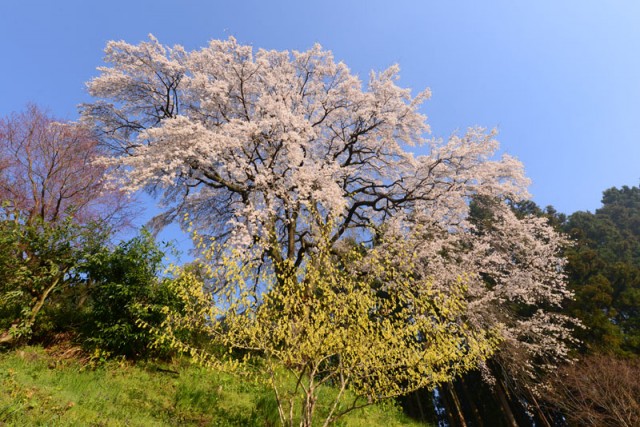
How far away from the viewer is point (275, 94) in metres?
15.0

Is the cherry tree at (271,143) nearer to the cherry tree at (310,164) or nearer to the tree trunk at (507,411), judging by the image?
the cherry tree at (310,164)

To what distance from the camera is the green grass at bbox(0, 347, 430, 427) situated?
18.8 feet

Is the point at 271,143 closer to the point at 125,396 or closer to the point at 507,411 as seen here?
the point at 125,396

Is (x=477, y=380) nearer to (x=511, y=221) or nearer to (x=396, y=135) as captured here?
(x=511, y=221)

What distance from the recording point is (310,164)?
1405 centimetres

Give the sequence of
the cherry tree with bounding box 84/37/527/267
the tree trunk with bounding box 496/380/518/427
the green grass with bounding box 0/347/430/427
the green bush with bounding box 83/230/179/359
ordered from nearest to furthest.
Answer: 1. the green grass with bounding box 0/347/430/427
2. the green bush with bounding box 83/230/179/359
3. the cherry tree with bounding box 84/37/527/267
4. the tree trunk with bounding box 496/380/518/427

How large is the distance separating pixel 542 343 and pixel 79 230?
59.0 feet

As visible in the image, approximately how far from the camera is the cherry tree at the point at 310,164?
12500mm

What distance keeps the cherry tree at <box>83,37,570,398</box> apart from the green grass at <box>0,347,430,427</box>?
13.6 ft

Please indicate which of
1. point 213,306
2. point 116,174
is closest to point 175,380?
point 213,306

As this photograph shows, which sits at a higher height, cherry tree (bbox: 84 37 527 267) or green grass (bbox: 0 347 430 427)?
cherry tree (bbox: 84 37 527 267)

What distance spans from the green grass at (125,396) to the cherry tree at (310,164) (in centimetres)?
413

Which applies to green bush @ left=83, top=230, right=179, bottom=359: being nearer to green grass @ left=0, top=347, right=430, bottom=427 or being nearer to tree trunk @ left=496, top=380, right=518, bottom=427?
green grass @ left=0, top=347, right=430, bottom=427

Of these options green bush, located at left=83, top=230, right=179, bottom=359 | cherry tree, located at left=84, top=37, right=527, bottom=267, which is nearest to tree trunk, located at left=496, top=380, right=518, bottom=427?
cherry tree, located at left=84, top=37, right=527, bottom=267
